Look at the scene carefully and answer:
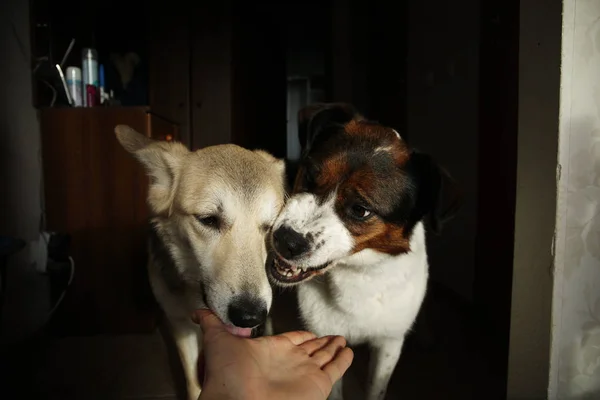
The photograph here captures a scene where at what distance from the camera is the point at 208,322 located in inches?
41.9

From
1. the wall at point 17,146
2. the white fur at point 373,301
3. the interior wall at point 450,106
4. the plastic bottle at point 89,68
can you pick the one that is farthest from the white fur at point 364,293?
the plastic bottle at point 89,68

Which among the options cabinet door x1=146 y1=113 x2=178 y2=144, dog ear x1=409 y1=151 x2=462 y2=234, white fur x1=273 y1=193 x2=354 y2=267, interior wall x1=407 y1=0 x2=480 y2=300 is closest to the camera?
white fur x1=273 y1=193 x2=354 y2=267

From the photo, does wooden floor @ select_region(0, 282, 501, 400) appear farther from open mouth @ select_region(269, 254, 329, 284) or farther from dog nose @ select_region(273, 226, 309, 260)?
dog nose @ select_region(273, 226, 309, 260)

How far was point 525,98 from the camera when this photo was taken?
1086mm

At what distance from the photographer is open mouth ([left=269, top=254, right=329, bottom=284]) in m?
1.21

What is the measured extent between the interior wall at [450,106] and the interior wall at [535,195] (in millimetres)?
1112

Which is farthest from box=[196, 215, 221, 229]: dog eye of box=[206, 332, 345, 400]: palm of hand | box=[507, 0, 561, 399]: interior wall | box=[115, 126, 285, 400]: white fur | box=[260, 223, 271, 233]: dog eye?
box=[507, 0, 561, 399]: interior wall

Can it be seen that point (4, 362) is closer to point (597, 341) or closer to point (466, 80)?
point (597, 341)

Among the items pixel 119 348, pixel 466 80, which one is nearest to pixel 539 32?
pixel 466 80

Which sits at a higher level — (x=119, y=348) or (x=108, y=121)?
(x=108, y=121)

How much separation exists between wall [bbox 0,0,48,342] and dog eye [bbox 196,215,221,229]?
133cm

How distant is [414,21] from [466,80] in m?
0.96

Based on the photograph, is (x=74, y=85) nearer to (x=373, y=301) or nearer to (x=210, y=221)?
(x=210, y=221)

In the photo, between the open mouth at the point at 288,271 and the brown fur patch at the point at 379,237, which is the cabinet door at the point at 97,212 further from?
the brown fur patch at the point at 379,237
